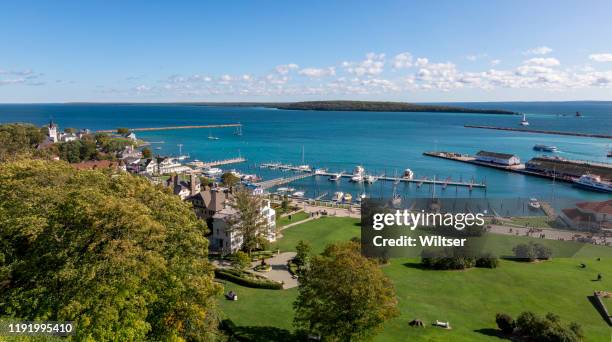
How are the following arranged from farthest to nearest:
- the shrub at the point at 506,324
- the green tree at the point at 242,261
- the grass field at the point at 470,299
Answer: the green tree at the point at 242,261 < the shrub at the point at 506,324 < the grass field at the point at 470,299

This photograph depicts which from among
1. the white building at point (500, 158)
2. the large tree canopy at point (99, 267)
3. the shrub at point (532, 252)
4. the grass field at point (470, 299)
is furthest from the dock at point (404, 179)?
the large tree canopy at point (99, 267)

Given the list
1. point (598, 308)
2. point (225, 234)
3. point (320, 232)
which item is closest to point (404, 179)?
point (320, 232)

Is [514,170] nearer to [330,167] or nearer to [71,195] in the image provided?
[330,167]

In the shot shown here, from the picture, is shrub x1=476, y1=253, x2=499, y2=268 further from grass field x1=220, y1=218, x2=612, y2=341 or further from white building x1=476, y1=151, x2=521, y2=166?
→ white building x1=476, y1=151, x2=521, y2=166

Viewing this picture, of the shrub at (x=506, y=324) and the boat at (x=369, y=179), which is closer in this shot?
the shrub at (x=506, y=324)

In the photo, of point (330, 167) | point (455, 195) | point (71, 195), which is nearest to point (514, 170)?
point (455, 195)

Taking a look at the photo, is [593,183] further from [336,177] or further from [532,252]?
[532,252]

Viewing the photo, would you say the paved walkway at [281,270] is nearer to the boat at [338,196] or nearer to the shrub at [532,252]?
the shrub at [532,252]
